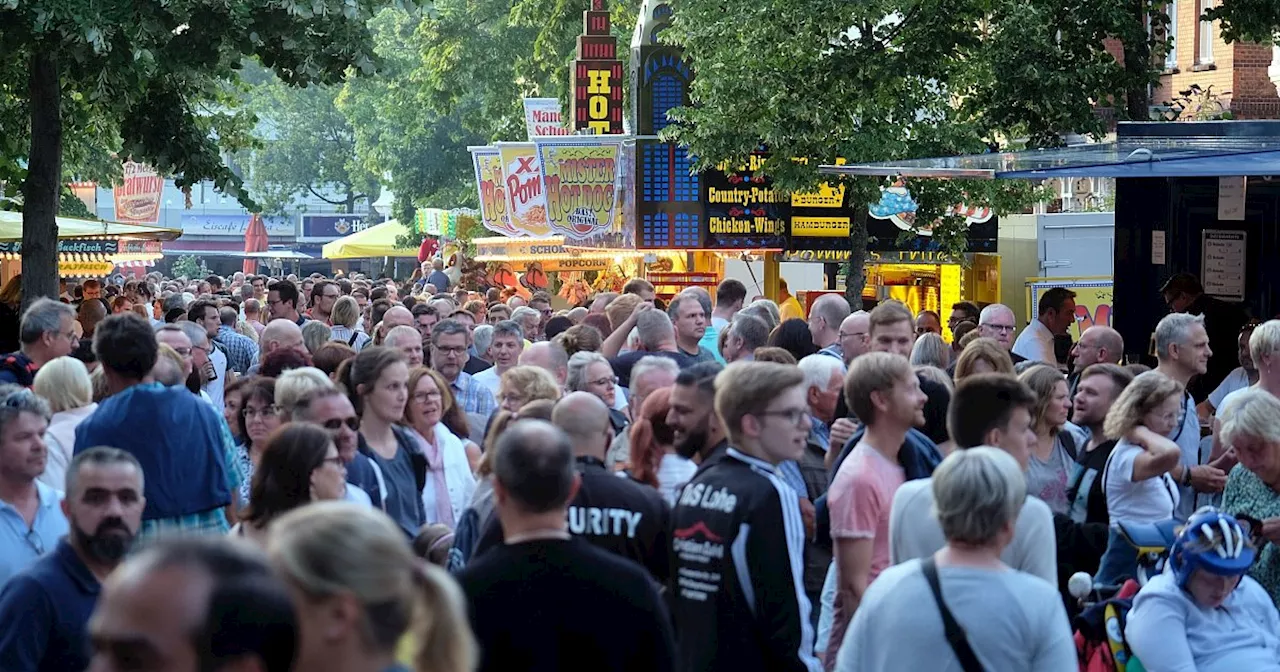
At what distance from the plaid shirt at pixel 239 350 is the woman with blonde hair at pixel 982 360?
23.4ft

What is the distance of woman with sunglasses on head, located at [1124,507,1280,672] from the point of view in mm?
6129

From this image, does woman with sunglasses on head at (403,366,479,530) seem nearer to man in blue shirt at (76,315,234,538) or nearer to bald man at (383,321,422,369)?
man in blue shirt at (76,315,234,538)

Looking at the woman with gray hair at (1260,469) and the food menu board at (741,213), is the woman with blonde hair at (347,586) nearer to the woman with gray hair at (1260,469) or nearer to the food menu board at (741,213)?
the woman with gray hair at (1260,469)

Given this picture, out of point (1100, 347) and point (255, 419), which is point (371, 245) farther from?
point (255, 419)

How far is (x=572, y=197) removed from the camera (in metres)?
22.5

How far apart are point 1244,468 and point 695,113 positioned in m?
12.2

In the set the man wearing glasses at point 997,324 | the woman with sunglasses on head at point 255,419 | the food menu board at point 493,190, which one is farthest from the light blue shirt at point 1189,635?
the food menu board at point 493,190

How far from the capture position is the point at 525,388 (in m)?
8.52

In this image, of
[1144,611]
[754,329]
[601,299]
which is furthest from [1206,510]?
[601,299]

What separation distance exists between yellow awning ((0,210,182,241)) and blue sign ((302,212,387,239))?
69.0 m

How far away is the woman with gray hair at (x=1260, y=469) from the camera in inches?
278

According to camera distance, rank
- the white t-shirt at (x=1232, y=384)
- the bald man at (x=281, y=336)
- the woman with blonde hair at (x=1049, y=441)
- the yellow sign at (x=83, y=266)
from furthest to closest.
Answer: the yellow sign at (x=83, y=266)
the bald man at (x=281, y=336)
the white t-shirt at (x=1232, y=384)
the woman with blonde hair at (x=1049, y=441)

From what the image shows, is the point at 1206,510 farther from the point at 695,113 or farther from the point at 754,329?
the point at 695,113

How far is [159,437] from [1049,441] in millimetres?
3783
